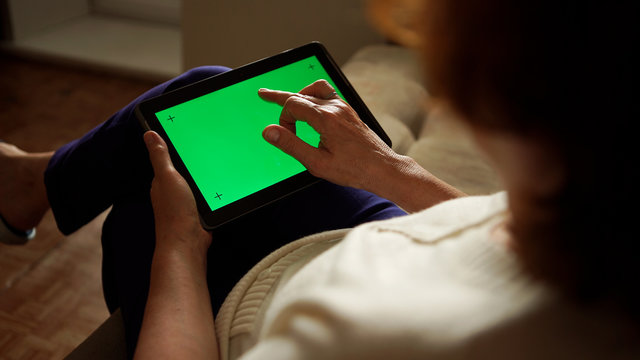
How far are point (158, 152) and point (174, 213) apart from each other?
9 cm

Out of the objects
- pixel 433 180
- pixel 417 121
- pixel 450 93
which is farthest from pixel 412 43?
pixel 417 121

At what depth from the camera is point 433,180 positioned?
757 mm

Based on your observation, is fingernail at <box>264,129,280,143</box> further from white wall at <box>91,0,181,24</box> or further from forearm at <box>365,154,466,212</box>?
white wall at <box>91,0,181,24</box>

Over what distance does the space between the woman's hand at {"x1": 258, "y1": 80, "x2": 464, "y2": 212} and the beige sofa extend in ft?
0.37

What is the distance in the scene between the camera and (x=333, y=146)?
30.2 inches

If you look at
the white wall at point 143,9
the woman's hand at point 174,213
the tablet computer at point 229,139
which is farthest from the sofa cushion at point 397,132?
the white wall at point 143,9

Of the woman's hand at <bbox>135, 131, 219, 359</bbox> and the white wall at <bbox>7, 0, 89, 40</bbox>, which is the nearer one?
the woman's hand at <bbox>135, 131, 219, 359</bbox>

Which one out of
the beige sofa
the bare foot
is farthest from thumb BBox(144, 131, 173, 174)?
the bare foot

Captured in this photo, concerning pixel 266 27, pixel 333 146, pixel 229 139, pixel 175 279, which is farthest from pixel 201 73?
pixel 266 27

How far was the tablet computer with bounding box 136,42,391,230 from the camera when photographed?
0.74 metres

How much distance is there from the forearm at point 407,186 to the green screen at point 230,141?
4.7 inches

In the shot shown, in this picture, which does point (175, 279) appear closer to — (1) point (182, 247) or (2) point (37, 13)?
(1) point (182, 247)

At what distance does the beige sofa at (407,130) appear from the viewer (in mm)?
931

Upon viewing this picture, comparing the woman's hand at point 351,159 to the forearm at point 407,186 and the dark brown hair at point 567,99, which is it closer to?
the forearm at point 407,186
